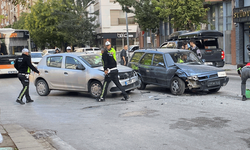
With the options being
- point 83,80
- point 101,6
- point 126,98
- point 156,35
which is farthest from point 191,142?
point 101,6

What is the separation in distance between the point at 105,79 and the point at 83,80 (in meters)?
1.22

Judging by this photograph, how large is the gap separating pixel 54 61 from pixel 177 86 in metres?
4.53

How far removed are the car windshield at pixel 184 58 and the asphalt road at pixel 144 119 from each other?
3.99 feet

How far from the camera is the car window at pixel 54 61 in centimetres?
1225

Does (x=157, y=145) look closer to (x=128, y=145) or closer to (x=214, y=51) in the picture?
(x=128, y=145)

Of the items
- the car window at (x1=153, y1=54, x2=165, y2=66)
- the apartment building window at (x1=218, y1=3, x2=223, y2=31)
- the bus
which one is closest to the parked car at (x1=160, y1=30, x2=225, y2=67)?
the car window at (x1=153, y1=54, x2=165, y2=66)

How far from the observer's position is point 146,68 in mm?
12461

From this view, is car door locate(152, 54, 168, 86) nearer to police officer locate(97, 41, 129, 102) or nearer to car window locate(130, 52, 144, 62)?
car window locate(130, 52, 144, 62)

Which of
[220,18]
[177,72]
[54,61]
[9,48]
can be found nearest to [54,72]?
[54,61]

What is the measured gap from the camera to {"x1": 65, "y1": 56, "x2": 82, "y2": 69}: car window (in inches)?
462

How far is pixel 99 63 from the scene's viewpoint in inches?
468

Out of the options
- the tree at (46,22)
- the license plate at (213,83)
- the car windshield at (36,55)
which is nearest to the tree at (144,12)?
the car windshield at (36,55)

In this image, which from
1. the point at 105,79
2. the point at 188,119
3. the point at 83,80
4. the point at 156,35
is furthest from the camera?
the point at 156,35

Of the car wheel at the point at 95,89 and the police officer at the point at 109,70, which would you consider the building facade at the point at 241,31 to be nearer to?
the car wheel at the point at 95,89
